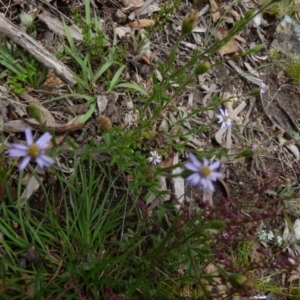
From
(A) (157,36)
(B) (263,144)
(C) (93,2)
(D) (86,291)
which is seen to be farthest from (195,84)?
(D) (86,291)

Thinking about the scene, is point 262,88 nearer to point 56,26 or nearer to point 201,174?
point 56,26

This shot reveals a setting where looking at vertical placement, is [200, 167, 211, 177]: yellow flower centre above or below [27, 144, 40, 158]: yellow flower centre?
below

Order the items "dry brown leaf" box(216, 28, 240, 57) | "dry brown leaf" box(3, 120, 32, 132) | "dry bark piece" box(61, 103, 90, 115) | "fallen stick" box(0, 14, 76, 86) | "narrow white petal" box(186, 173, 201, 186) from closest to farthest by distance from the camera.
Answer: "narrow white petal" box(186, 173, 201, 186), "dry brown leaf" box(3, 120, 32, 132), "fallen stick" box(0, 14, 76, 86), "dry bark piece" box(61, 103, 90, 115), "dry brown leaf" box(216, 28, 240, 57)

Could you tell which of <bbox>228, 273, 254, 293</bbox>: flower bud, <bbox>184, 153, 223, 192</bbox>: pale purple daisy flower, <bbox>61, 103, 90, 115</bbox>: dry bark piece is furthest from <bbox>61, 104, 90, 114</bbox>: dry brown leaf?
<bbox>228, 273, 254, 293</bbox>: flower bud

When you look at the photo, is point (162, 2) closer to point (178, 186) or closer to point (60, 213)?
point (178, 186)

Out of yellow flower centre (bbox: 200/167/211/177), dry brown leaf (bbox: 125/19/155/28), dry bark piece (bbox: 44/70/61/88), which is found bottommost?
dry bark piece (bbox: 44/70/61/88)

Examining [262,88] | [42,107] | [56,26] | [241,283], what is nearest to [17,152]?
[241,283]

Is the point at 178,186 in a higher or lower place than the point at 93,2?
lower

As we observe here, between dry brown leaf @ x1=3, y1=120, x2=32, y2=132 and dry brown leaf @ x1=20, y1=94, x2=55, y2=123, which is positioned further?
dry brown leaf @ x1=20, y1=94, x2=55, y2=123

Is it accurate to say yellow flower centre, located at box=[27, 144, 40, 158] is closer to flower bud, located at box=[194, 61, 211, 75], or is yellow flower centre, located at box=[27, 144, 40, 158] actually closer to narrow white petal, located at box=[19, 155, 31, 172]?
narrow white petal, located at box=[19, 155, 31, 172]
